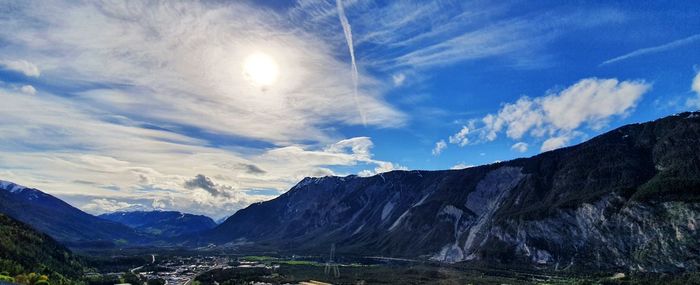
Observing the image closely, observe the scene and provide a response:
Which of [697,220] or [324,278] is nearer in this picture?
[697,220]

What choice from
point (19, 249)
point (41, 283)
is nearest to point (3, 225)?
point (19, 249)

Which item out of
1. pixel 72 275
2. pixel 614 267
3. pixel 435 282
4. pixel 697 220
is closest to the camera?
pixel 72 275

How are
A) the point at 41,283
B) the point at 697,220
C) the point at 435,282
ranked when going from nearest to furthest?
1. the point at 41,283
2. the point at 697,220
3. the point at 435,282

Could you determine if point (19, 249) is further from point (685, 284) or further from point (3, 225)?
point (685, 284)

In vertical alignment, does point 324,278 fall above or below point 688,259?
below

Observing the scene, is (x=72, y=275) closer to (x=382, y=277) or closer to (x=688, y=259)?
(x=382, y=277)


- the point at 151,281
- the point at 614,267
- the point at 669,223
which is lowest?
the point at 151,281
